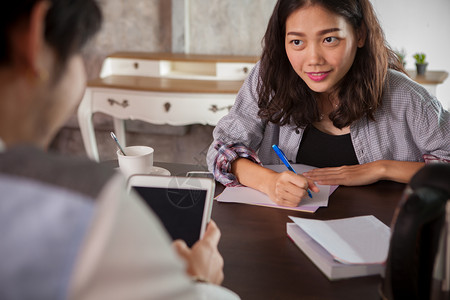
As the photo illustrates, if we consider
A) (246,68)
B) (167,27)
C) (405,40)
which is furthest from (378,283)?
(167,27)

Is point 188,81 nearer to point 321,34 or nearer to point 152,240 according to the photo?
point 321,34

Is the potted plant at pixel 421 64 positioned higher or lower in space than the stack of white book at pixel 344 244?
higher

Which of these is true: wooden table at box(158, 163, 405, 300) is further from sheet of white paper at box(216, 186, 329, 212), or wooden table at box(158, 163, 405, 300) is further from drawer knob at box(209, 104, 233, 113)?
drawer knob at box(209, 104, 233, 113)

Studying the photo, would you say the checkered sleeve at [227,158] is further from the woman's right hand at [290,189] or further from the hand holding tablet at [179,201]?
the hand holding tablet at [179,201]

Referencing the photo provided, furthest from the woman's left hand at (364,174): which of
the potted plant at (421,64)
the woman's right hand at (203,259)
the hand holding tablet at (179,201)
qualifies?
the potted plant at (421,64)

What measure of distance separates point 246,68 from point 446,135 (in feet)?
5.40

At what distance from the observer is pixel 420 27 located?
2988mm

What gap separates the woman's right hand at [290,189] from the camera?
1.23m

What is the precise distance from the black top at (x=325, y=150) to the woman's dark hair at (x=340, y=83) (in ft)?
0.17

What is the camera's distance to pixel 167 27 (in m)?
3.33

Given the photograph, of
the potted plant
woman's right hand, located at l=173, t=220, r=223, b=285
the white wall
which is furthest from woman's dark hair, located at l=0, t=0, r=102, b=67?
the white wall

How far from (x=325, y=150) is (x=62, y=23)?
1.30m

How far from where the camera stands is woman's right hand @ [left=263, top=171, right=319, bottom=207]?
1.23m

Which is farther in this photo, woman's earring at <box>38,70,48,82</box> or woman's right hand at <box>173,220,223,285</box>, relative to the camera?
woman's right hand at <box>173,220,223,285</box>
